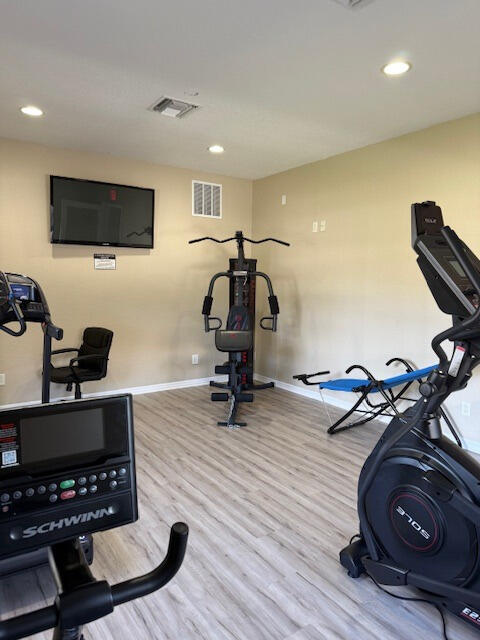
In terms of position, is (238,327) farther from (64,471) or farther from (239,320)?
(64,471)

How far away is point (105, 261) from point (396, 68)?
340 centimetres

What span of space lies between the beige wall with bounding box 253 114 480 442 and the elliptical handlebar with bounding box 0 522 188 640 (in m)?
3.39

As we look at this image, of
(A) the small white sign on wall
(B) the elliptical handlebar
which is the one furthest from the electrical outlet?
(A) the small white sign on wall

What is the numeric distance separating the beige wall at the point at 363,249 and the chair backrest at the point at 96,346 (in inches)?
85.9

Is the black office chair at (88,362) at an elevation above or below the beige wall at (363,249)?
below

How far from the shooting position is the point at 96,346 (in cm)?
449

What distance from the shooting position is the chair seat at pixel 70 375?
401 cm

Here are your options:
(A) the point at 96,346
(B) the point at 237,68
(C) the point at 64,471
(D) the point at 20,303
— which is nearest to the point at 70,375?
(A) the point at 96,346

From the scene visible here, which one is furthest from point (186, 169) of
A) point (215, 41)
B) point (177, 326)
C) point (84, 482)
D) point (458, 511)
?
point (84, 482)

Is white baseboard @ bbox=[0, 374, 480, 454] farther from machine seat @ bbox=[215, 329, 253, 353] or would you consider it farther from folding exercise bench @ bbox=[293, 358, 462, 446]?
machine seat @ bbox=[215, 329, 253, 353]

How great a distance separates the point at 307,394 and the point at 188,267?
82.2 inches

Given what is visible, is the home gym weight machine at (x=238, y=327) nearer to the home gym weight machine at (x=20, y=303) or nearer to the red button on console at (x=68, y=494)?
the home gym weight machine at (x=20, y=303)

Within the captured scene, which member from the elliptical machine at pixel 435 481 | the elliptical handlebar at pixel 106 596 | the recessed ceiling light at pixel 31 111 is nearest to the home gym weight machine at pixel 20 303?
the elliptical handlebar at pixel 106 596

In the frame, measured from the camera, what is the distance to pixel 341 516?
2584mm
